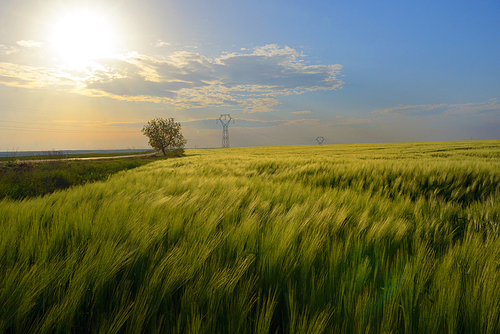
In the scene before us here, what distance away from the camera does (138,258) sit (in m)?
1.13

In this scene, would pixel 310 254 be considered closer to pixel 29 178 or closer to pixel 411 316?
pixel 411 316

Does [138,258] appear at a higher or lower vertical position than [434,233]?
higher

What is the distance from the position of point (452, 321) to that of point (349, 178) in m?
4.20

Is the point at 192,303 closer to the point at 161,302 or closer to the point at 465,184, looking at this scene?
the point at 161,302

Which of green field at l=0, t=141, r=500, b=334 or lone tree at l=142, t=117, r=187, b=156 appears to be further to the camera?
lone tree at l=142, t=117, r=187, b=156

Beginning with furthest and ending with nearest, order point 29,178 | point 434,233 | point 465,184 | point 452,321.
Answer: point 29,178 → point 465,184 → point 434,233 → point 452,321

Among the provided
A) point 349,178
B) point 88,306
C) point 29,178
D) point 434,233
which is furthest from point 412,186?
point 29,178

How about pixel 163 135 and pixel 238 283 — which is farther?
pixel 163 135

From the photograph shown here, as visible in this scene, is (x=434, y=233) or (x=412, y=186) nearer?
(x=434, y=233)

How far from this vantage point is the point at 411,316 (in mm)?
790

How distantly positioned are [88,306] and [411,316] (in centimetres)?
125

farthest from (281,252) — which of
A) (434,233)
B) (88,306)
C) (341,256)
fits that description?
(434,233)

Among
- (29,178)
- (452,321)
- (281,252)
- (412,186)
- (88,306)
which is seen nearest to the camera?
(452,321)

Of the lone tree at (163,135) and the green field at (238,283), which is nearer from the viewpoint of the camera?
the green field at (238,283)
